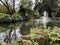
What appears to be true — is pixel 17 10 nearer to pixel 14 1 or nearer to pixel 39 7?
pixel 14 1

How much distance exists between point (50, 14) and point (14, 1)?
8512mm

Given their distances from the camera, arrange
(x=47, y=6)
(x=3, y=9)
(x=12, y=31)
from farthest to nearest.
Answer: (x=47, y=6), (x=3, y=9), (x=12, y=31)

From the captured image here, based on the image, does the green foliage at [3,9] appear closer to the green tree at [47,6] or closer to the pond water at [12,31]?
the green tree at [47,6]

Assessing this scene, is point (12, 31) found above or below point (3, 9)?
above

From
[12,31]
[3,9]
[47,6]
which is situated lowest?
[47,6]

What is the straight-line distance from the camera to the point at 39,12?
98.0ft

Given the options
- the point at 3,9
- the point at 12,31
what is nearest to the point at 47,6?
the point at 3,9

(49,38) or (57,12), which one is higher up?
(49,38)

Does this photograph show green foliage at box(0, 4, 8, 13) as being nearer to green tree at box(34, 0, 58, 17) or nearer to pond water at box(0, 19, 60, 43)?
green tree at box(34, 0, 58, 17)

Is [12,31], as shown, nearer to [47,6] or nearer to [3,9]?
[3,9]

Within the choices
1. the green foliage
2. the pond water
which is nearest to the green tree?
the green foliage

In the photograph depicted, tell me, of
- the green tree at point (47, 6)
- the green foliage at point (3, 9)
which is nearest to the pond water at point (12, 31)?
the green foliage at point (3, 9)

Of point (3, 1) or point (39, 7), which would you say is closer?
point (3, 1)

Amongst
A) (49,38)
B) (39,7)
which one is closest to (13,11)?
(39,7)
